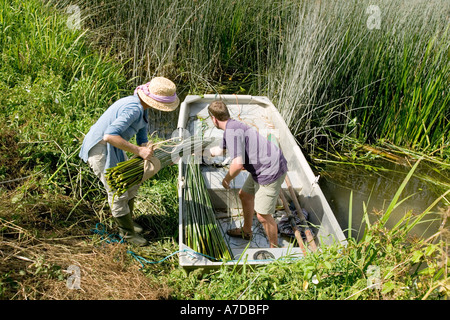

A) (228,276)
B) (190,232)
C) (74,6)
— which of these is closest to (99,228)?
(190,232)

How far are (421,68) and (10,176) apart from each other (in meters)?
4.86

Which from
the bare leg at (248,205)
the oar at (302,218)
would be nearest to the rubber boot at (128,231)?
the bare leg at (248,205)

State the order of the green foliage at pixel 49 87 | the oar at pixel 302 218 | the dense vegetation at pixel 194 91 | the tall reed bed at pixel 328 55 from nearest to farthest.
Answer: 1. the dense vegetation at pixel 194 91
2. the oar at pixel 302 218
3. the green foliage at pixel 49 87
4. the tall reed bed at pixel 328 55

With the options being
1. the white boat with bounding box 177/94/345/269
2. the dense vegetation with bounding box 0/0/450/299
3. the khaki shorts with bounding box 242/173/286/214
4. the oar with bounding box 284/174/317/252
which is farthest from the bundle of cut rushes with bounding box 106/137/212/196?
the oar with bounding box 284/174/317/252

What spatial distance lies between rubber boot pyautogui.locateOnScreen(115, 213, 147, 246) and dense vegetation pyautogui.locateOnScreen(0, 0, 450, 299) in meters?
0.13

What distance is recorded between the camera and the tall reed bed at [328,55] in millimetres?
4879

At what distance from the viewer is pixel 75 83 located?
4723 mm

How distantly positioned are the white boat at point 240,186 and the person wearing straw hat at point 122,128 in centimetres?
64

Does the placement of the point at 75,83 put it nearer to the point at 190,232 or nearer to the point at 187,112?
the point at 187,112

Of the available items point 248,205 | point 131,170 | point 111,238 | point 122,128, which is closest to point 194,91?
point 248,205

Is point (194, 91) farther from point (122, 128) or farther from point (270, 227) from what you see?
point (122, 128)

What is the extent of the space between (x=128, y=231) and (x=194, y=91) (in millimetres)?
3438

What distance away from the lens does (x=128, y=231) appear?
3268 millimetres

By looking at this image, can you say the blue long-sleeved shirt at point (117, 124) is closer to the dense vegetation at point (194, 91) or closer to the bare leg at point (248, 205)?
the dense vegetation at point (194, 91)
